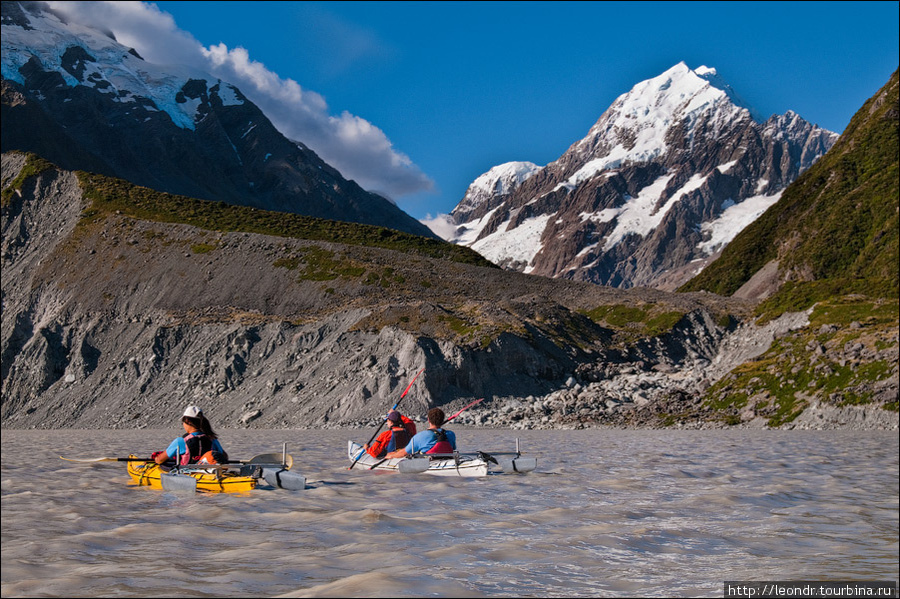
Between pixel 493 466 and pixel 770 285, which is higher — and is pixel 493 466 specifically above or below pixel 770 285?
below

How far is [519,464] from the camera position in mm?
20984

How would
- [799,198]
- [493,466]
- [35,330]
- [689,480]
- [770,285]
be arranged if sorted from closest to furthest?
[689,480]
[493,466]
[35,330]
[770,285]
[799,198]

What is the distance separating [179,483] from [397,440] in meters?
8.20

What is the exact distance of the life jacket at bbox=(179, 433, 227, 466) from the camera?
17.1 metres

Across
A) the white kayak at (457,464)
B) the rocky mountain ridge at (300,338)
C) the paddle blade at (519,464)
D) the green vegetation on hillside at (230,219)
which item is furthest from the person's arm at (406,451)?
the green vegetation on hillside at (230,219)

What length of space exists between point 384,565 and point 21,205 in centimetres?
9654

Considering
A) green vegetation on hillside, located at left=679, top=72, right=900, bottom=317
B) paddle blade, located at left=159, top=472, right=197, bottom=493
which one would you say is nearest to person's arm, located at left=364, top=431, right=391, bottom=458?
paddle blade, located at left=159, top=472, right=197, bottom=493

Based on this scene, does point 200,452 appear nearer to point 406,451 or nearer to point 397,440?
point 406,451

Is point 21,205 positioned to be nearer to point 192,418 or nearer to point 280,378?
point 280,378

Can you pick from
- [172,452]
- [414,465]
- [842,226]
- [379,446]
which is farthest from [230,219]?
[842,226]

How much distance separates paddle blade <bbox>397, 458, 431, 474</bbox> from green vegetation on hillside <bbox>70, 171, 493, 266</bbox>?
7452 cm

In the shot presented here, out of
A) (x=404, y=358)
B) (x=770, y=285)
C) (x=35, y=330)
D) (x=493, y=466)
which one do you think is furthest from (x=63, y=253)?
(x=770, y=285)

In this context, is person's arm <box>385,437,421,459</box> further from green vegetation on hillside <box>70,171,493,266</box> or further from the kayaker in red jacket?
green vegetation on hillside <box>70,171,493,266</box>

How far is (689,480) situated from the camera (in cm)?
1873
